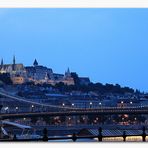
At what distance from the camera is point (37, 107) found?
11734 millimetres

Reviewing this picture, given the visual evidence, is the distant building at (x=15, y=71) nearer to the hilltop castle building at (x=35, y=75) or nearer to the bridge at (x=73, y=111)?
the hilltop castle building at (x=35, y=75)

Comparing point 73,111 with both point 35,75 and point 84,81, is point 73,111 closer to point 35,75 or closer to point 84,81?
point 84,81

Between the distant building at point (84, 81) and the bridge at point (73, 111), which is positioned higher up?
the distant building at point (84, 81)

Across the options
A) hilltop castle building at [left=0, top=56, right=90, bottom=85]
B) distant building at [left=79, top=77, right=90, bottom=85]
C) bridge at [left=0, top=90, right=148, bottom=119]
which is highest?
hilltop castle building at [left=0, top=56, right=90, bottom=85]

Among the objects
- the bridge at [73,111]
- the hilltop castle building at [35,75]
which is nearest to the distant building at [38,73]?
the hilltop castle building at [35,75]

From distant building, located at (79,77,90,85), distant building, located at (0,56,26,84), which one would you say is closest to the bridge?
distant building, located at (0,56,26,84)

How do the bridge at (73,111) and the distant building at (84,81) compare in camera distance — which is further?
the bridge at (73,111)

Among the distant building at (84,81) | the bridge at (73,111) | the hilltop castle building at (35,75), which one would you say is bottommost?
the bridge at (73,111)

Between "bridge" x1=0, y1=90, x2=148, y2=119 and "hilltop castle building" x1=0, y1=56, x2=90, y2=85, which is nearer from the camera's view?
"hilltop castle building" x1=0, y1=56, x2=90, y2=85

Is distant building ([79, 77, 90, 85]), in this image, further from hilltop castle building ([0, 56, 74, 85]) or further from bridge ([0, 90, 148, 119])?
bridge ([0, 90, 148, 119])

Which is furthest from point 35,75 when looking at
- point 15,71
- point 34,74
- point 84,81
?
point 84,81

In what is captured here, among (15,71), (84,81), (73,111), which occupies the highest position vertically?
(15,71)
